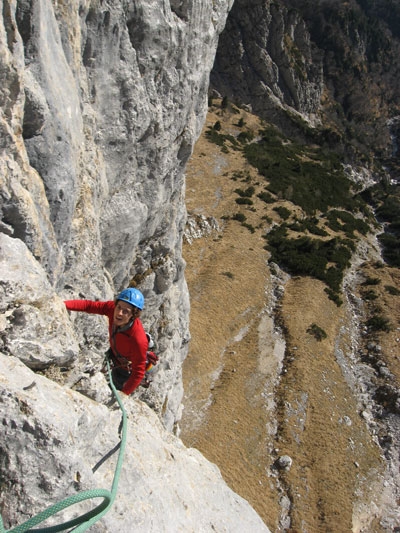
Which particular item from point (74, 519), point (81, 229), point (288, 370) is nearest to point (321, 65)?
point (288, 370)

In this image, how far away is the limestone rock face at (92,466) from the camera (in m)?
3.52

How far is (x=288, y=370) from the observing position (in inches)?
982

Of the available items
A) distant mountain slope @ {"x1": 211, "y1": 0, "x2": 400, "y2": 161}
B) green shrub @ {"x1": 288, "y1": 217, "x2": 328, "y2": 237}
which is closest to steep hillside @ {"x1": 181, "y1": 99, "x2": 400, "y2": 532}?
green shrub @ {"x1": 288, "y1": 217, "x2": 328, "y2": 237}

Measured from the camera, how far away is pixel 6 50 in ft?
15.2

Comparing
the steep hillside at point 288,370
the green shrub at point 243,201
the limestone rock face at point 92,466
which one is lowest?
the steep hillside at point 288,370

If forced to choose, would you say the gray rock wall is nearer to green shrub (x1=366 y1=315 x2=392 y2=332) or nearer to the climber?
the climber

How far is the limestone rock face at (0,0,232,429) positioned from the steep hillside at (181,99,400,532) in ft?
23.1

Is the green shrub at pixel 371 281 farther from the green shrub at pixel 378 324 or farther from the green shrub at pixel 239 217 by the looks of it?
the green shrub at pixel 239 217

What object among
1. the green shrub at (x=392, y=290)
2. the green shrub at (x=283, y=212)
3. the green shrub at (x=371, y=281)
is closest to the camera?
the green shrub at (x=392, y=290)

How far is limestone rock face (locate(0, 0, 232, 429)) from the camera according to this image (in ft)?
16.1

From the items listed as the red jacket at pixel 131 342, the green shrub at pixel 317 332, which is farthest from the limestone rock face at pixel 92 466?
the green shrub at pixel 317 332

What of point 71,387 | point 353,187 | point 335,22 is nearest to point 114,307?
point 71,387

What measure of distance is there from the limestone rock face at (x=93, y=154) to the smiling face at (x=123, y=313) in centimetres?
66

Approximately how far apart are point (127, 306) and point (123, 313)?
0.13 metres
